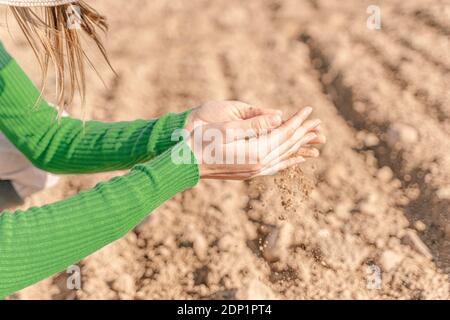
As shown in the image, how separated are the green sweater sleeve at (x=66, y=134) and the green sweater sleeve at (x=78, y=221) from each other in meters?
0.18

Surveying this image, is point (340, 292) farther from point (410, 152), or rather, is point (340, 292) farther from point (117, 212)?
point (117, 212)

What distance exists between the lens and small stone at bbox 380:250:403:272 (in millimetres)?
1409

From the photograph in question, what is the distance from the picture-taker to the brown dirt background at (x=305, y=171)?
57.0 inches

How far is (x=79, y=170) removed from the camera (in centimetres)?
153

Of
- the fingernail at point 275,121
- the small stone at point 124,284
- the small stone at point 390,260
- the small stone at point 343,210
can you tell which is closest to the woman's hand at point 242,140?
the fingernail at point 275,121

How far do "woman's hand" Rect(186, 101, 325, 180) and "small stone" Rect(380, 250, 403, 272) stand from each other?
29 cm

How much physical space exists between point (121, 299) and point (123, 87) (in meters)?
0.71

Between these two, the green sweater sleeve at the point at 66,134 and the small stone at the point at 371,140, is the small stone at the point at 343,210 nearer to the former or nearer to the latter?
the small stone at the point at 371,140

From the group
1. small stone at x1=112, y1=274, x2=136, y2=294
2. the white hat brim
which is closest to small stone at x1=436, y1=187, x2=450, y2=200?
small stone at x1=112, y1=274, x2=136, y2=294

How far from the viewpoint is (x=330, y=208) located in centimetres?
154

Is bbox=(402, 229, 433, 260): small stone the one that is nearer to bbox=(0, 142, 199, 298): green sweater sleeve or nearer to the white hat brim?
bbox=(0, 142, 199, 298): green sweater sleeve

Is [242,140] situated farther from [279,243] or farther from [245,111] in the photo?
[279,243]

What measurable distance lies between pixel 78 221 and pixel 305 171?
0.65 metres

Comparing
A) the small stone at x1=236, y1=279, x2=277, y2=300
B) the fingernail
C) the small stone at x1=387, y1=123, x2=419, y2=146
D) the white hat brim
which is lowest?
the small stone at x1=236, y1=279, x2=277, y2=300
